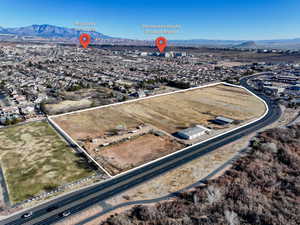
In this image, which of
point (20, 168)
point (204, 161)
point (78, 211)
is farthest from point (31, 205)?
point (204, 161)

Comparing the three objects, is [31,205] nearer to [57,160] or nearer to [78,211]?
[78,211]

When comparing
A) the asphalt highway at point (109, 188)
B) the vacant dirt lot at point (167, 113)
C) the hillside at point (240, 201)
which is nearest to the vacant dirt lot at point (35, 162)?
the asphalt highway at point (109, 188)

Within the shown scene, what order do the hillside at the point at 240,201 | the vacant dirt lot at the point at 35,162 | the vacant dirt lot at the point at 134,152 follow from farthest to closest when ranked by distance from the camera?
the vacant dirt lot at the point at 134,152
the vacant dirt lot at the point at 35,162
the hillside at the point at 240,201

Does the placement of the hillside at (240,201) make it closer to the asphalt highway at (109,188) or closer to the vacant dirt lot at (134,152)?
the asphalt highway at (109,188)

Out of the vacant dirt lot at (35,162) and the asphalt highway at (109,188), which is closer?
the asphalt highway at (109,188)

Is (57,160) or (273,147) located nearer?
(57,160)

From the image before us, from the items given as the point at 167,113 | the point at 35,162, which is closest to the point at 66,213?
the point at 35,162
